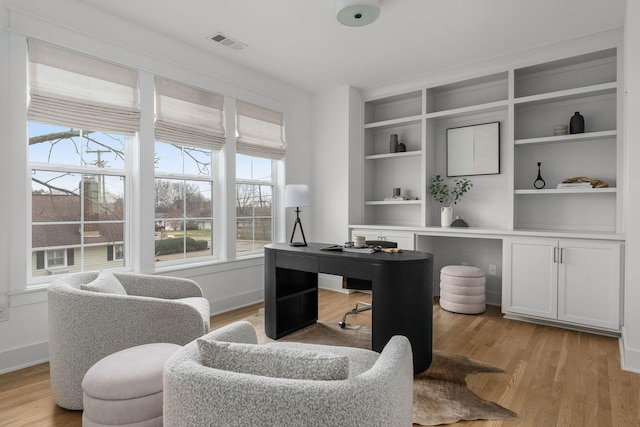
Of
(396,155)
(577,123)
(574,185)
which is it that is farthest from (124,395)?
(577,123)

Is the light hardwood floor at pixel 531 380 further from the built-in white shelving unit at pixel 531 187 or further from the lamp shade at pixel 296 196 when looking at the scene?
the lamp shade at pixel 296 196

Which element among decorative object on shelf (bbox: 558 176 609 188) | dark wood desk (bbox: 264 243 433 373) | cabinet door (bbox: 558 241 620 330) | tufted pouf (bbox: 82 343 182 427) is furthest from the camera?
decorative object on shelf (bbox: 558 176 609 188)

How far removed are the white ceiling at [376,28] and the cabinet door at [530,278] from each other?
6.72ft

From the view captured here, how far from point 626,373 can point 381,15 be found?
3.37m

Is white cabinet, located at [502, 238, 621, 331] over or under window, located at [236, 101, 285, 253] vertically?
under

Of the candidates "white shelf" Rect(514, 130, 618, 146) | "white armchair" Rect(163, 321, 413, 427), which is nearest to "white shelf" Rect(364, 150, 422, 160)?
"white shelf" Rect(514, 130, 618, 146)

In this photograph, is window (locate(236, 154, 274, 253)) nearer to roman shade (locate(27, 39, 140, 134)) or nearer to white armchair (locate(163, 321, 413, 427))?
roman shade (locate(27, 39, 140, 134))

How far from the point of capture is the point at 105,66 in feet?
10.1

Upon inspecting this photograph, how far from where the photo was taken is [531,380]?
2.42 meters

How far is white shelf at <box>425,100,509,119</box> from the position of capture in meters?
4.07

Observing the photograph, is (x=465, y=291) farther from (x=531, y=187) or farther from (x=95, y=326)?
(x=95, y=326)

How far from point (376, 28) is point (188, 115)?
6.80 ft

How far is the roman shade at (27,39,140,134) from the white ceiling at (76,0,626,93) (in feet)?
1.69

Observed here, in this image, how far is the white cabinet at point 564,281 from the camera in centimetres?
316
